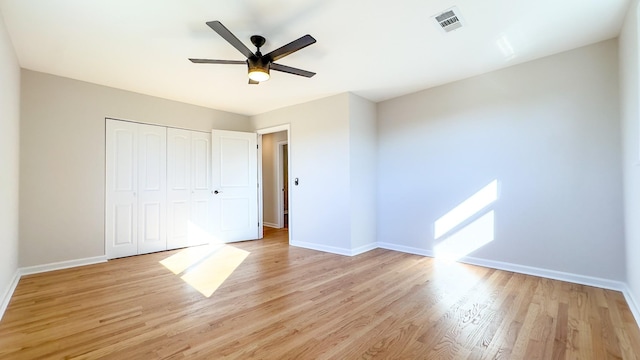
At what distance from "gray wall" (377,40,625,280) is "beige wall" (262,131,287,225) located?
357 centimetres

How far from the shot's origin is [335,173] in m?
4.39

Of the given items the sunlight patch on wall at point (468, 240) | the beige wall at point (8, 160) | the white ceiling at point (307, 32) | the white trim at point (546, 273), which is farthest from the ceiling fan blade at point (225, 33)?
the white trim at point (546, 273)

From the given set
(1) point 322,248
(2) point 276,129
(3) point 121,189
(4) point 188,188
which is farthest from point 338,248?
(3) point 121,189

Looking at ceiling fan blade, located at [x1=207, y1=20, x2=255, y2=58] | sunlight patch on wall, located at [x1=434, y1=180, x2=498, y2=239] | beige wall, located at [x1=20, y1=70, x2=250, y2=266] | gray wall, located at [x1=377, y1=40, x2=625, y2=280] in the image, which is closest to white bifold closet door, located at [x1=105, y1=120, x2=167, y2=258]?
beige wall, located at [x1=20, y1=70, x2=250, y2=266]

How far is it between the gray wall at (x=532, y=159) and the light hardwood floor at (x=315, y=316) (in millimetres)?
413

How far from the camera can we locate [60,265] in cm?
361

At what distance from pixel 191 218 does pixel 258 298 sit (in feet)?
9.15

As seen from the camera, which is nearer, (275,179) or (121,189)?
(121,189)

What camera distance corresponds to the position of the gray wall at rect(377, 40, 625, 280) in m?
2.88

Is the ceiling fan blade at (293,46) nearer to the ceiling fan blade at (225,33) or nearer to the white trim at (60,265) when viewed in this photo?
the ceiling fan blade at (225,33)

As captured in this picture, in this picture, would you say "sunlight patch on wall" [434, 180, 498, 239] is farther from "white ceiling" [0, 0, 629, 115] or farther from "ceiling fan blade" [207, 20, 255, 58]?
"ceiling fan blade" [207, 20, 255, 58]

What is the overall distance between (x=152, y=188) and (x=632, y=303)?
227 inches

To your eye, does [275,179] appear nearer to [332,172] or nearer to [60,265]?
[332,172]

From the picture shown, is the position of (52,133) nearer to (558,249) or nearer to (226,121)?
(226,121)
